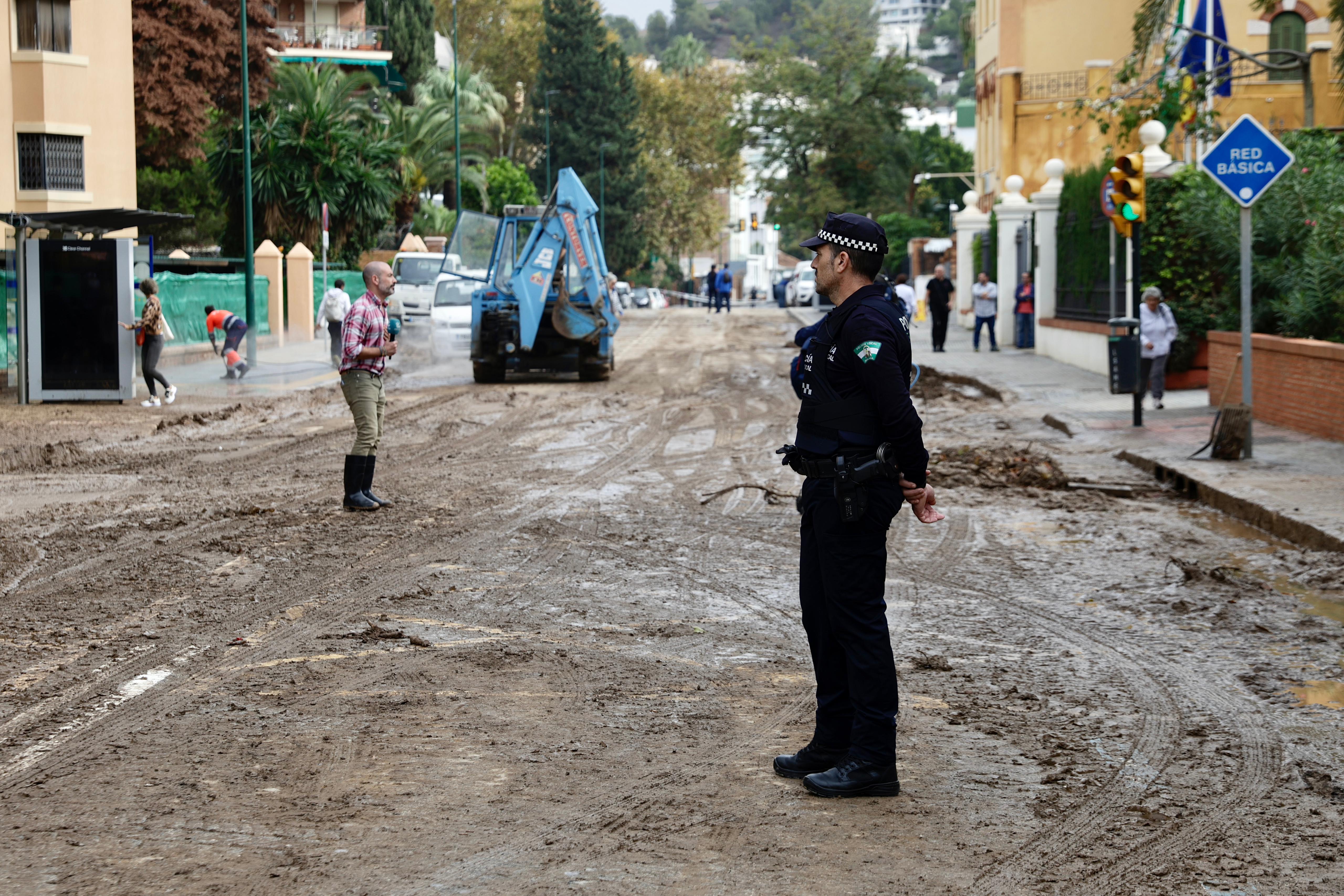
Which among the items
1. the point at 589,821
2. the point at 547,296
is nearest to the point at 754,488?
the point at 589,821

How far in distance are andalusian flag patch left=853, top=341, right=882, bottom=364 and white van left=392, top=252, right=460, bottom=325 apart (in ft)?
86.1

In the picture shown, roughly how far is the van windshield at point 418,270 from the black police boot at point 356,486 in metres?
23.0

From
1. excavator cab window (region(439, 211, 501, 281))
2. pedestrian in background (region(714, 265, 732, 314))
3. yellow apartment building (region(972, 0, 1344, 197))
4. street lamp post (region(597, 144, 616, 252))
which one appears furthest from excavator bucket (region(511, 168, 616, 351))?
street lamp post (region(597, 144, 616, 252))

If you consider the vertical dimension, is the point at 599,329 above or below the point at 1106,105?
below

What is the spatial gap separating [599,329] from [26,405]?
26.8 feet

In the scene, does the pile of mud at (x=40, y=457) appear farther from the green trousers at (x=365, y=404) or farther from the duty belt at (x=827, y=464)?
the duty belt at (x=827, y=464)

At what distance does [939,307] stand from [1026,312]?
5.82 ft

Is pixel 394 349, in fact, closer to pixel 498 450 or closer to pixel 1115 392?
pixel 498 450

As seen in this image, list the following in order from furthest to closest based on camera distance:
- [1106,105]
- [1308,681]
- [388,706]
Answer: [1106,105]
[1308,681]
[388,706]

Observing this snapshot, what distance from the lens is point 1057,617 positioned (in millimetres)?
7762

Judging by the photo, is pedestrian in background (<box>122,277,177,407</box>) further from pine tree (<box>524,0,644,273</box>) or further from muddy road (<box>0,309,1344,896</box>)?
pine tree (<box>524,0,644,273</box>)

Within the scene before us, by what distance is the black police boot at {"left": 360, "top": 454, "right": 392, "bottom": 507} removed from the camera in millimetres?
11211

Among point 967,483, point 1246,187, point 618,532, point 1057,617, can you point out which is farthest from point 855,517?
point 1246,187

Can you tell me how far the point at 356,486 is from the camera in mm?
11195
